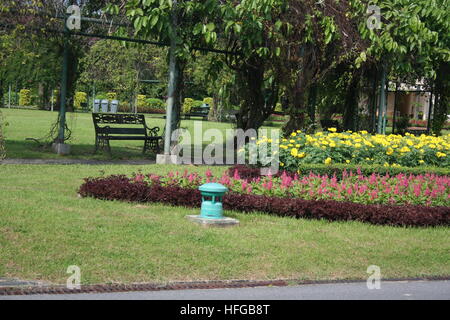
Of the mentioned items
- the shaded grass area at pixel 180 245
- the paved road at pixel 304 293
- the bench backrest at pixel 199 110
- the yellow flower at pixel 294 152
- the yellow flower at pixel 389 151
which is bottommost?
the paved road at pixel 304 293

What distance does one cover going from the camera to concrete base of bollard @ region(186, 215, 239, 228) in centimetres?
875

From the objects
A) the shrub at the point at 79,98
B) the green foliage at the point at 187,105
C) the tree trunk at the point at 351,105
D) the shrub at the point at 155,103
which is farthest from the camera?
the shrub at the point at 155,103

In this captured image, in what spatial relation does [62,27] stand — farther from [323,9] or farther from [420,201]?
[420,201]

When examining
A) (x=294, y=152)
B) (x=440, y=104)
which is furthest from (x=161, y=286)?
(x=440, y=104)

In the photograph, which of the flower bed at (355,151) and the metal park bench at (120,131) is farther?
the metal park bench at (120,131)

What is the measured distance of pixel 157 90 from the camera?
157 ft

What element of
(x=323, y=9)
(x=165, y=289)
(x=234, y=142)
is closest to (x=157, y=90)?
(x=234, y=142)

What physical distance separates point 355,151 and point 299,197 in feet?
11.0

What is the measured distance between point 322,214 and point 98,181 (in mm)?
3377

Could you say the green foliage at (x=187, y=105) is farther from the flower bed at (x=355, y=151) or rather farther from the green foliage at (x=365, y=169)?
the green foliage at (x=365, y=169)

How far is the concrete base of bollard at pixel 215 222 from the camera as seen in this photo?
8750 mm

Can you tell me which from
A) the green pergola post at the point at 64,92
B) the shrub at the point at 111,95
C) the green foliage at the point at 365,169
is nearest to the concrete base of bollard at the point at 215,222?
the green foliage at the point at 365,169

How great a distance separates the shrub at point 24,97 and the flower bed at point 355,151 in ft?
111

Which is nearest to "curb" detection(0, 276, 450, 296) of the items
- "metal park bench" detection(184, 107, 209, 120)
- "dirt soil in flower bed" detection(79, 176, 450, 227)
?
"dirt soil in flower bed" detection(79, 176, 450, 227)
